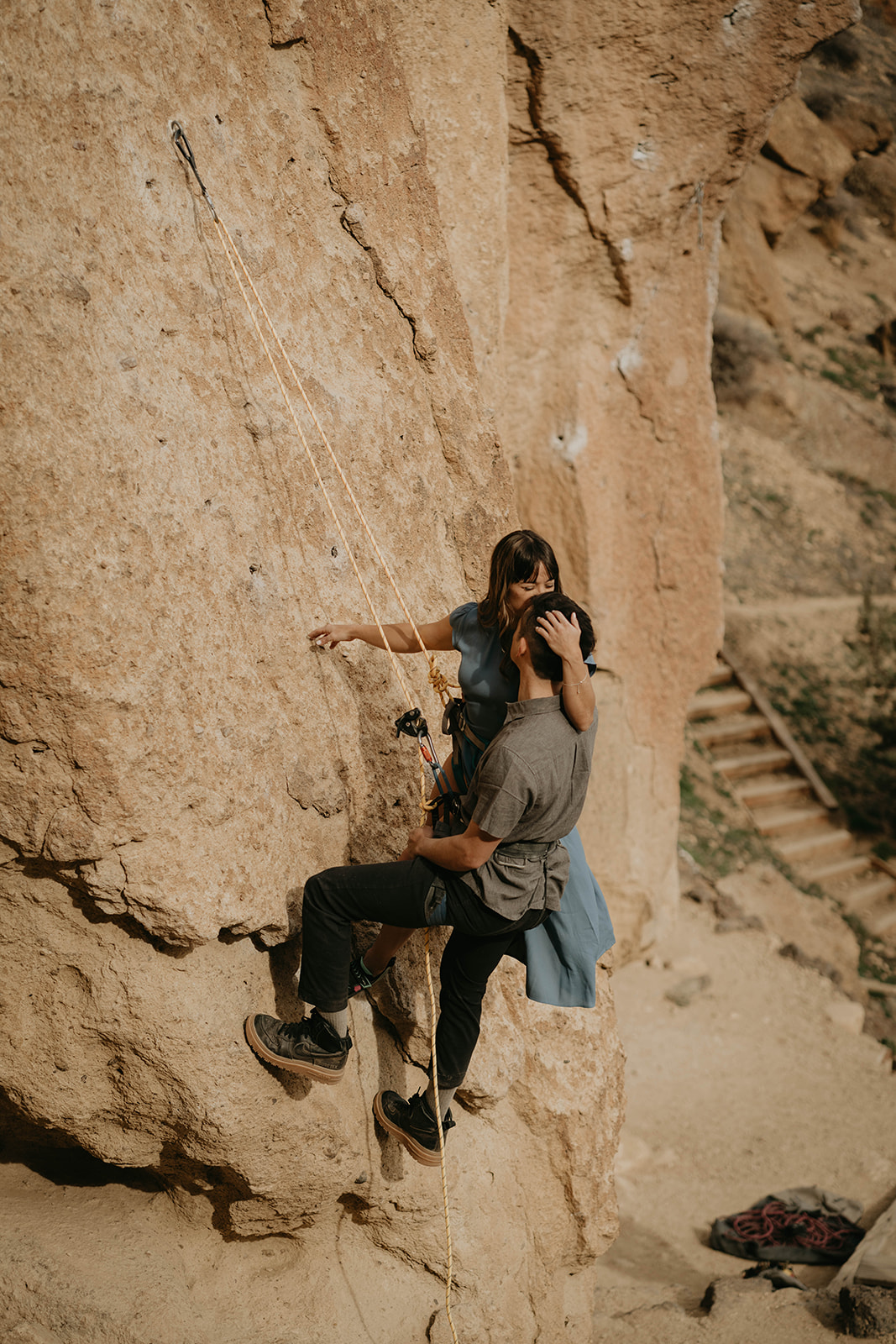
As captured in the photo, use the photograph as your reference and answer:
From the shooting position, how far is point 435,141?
5.20m

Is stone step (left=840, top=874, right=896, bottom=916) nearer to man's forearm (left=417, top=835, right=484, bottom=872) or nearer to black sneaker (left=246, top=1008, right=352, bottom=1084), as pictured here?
black sneaker (left=246, top=1008, right=352, bottom=1084)

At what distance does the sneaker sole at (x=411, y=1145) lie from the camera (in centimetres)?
343

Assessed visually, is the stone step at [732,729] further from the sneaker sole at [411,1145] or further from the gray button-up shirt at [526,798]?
the gray button-up shirt at [526,798]

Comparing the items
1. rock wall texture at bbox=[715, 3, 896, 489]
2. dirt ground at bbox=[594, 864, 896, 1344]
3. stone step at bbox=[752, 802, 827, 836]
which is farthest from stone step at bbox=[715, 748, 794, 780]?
rock wall texture at bbox=[715, 3, 896, 489]

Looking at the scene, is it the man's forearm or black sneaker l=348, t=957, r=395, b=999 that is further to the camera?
black sneaker l=348, t=957, r=395, b=999

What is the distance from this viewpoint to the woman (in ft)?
10.5

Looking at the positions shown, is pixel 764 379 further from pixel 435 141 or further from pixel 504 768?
pixel 504 768

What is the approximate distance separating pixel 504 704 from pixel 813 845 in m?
8.76

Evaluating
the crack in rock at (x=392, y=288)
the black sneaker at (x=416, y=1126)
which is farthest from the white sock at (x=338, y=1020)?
the crack in rock at (x=392, y=288)

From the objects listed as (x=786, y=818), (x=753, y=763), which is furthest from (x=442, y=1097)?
(x=753, y=763)

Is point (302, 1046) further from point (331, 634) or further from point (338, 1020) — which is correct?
point (331, 634)

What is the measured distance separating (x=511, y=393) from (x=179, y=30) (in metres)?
3.71

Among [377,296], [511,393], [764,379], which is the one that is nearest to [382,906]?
[377,296]

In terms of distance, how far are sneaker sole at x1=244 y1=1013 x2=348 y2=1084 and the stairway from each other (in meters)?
8.13
